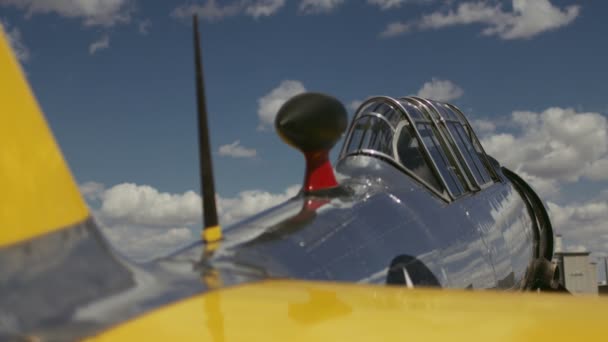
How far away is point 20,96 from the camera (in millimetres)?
2186

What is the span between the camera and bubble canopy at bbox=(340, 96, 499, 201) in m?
6.48

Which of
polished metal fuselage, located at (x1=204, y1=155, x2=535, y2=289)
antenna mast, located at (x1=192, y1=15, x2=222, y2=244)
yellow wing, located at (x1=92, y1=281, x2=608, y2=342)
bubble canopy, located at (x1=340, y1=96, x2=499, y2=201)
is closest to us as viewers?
yellow wing, located at (x1=92, y1=281, x2=608, y2=342)

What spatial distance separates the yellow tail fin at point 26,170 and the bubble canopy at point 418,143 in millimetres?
Result: 4352

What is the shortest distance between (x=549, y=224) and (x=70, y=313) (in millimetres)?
7914

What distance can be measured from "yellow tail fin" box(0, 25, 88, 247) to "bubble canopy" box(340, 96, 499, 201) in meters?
4.35

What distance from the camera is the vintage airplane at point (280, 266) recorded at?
2.05 m

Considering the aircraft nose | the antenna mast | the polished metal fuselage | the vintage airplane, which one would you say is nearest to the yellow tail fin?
the vintage airplane

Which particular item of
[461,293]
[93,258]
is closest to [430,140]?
[461,293]

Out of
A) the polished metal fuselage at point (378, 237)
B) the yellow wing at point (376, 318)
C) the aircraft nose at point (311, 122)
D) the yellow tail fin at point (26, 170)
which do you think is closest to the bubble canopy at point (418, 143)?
the polished metal fuselage at point (378, 237)

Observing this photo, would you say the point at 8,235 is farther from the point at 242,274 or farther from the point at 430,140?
the point at 430,140

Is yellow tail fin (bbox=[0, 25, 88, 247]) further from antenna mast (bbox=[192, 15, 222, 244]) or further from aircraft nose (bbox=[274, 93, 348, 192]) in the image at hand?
aircraft nose (bbox=[274, 93, 348, 192])

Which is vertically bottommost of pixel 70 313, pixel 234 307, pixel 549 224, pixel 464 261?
pixel 549 224

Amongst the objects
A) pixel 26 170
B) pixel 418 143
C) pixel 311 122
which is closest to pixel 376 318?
pixel 26 170

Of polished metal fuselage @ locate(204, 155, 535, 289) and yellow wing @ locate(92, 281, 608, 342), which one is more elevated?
yellow wing @ locate(92, 281, 608, 342)
